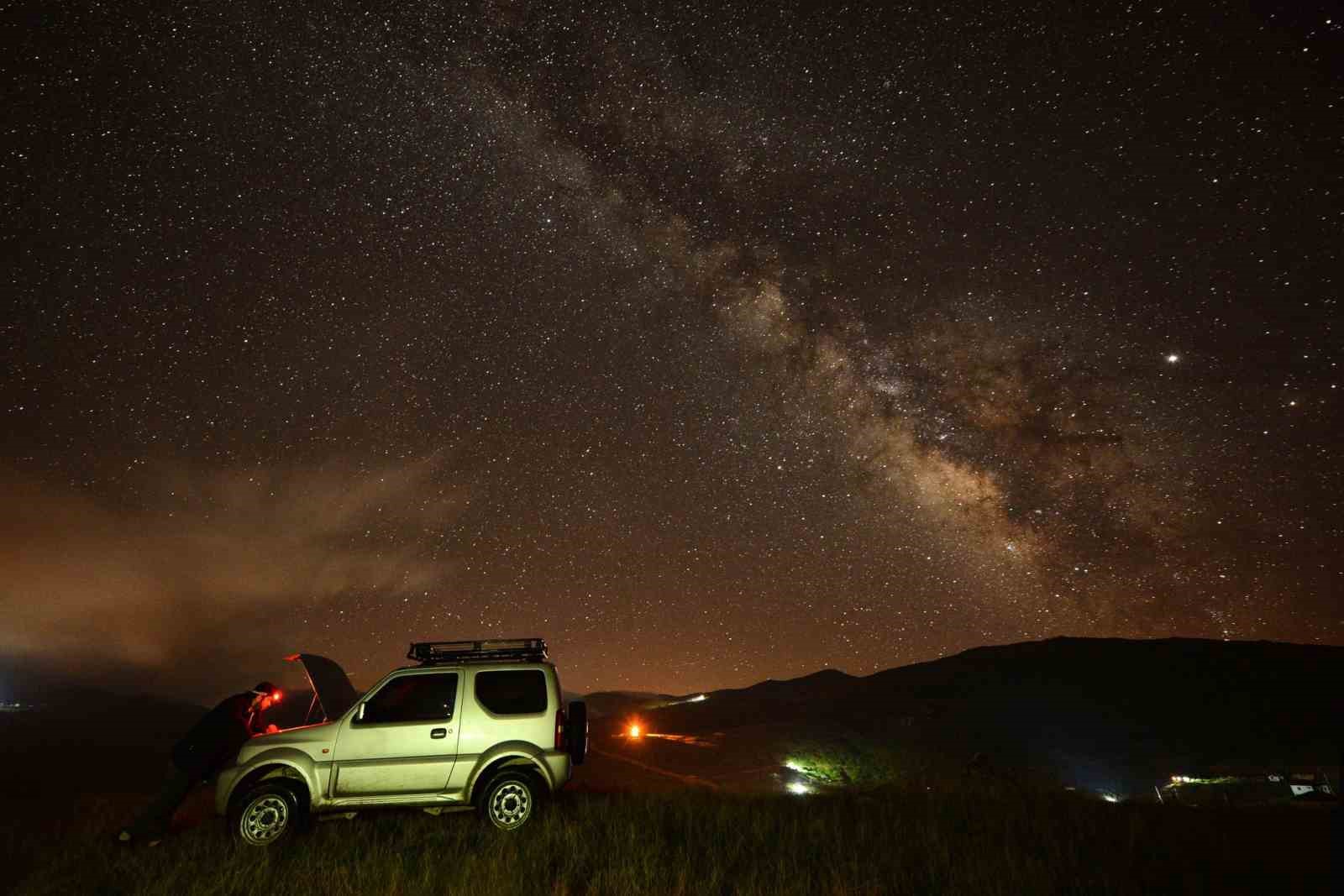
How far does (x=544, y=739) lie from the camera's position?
28.8ft

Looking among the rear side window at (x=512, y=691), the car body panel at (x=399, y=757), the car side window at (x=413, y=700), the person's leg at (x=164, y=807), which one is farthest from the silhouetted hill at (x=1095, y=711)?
the person's leg at (x=164, y=807)

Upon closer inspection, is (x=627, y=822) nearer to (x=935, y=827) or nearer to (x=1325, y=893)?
(x=935, y=827)

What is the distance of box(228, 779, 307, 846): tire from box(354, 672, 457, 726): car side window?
1.06m

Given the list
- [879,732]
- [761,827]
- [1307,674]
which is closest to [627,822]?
[761,827]

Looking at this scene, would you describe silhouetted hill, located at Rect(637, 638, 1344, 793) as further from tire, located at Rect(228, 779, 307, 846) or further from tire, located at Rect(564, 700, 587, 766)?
tire, located at Rect(228, 779, 307, 846)

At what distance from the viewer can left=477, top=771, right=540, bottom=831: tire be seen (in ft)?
27.5

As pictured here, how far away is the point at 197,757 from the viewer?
322 inches

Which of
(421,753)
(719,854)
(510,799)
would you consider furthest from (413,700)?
(719,854)

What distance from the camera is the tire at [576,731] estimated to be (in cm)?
937

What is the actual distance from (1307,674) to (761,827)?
171292mm

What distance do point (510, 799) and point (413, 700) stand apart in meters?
1.75

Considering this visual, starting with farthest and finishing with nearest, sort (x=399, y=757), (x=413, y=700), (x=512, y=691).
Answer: (x=512, y=691) → (x=413, y=700) → (x=399, y=757)

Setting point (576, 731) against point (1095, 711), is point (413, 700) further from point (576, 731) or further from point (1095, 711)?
point (1095, 711)

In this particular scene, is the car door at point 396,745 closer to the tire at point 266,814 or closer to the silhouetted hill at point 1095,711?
the tire at point 266,814
